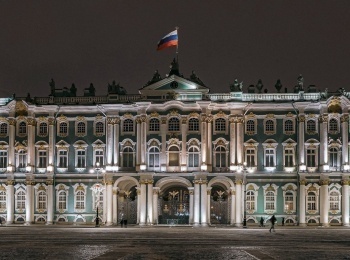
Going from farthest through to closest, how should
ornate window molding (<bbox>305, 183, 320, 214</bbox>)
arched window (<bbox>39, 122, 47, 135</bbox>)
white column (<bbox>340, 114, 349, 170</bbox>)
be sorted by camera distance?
arched window (<bbox>39, 122, 47, 135</bbox>) < ornate window molding (<bbox>305, 183, 320, 214</bbox>) < white column (<bbox>340, 114, 349, 170</bbox>)

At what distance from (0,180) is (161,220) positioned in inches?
708

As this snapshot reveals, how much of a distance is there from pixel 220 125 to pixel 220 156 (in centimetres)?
329

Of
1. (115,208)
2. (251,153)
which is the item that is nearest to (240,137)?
(251,153)

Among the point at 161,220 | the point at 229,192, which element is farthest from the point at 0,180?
the point at 229,192

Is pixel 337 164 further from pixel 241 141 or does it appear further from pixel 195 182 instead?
pixel 195 182

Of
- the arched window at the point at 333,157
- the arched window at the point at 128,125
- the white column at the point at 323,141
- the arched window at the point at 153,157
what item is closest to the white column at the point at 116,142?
the arched window at the point at 128,125

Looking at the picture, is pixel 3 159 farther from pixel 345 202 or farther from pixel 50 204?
pixel 345 202

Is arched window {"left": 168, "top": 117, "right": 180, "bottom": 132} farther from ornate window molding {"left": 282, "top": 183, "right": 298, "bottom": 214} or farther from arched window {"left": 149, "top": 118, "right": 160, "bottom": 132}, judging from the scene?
ornate window molding {"left": 282, "top": 183, "right": 298, "bottom": 214}

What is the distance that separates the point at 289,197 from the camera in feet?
254

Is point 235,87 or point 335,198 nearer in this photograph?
point 335,198

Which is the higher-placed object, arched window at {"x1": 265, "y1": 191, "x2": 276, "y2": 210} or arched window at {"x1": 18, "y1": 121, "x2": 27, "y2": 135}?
arched window at {"x1": 18, "y1": 121, "x2": 27, "y2": 135}

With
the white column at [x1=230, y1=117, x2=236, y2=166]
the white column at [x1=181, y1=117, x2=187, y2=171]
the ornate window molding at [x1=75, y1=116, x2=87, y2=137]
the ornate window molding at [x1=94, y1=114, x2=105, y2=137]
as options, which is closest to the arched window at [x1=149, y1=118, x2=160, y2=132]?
the white column at [x1=181, y1=117, x2=187, y2=171]

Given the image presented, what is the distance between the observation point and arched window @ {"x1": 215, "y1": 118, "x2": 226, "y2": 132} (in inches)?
3068

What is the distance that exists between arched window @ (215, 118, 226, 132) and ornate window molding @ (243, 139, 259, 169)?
2999 mm
